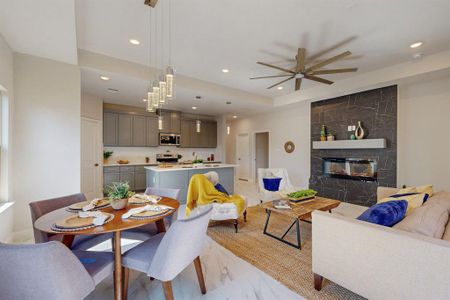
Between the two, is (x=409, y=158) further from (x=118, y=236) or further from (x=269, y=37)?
(x=118, y=236)

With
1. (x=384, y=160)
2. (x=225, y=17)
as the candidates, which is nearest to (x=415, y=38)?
(x=384, y=160)

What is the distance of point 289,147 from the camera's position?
6211 millimetres

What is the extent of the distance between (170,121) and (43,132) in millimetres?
3922

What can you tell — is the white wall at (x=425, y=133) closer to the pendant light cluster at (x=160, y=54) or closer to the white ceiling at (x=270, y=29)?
the white ceiling at (x=270, y=29)

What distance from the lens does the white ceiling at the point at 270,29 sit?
2.18 meters

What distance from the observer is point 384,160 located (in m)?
4.16

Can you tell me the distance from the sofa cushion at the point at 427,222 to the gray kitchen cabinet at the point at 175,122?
6.18 m

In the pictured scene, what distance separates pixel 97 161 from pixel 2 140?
262cm

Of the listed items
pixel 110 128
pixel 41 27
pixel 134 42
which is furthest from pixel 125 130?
pixel 41 27

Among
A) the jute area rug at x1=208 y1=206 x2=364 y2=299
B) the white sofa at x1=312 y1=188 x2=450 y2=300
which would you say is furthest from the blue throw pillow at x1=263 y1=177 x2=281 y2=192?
the white sofa at x1=312 y1=188 x2=450 y2=300

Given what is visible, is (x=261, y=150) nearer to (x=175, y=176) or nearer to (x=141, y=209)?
(x=175, y=176)

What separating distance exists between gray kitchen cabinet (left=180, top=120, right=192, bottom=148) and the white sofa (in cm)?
576

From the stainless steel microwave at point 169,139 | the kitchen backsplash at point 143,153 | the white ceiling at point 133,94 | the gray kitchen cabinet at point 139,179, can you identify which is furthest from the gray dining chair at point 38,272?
the stainless steel microwave at point 169,139

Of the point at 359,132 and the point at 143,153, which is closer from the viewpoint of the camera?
the point at 359,132
